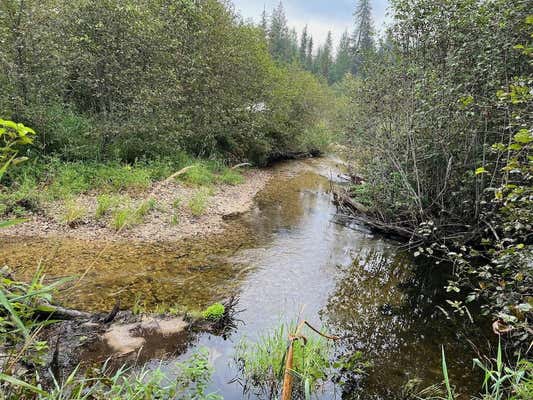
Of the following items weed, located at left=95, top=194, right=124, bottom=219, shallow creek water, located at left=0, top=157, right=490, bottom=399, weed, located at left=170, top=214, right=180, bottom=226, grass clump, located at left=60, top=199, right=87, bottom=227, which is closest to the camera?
shallow creek water, located at left=0, top=157, right=490, bottom=399

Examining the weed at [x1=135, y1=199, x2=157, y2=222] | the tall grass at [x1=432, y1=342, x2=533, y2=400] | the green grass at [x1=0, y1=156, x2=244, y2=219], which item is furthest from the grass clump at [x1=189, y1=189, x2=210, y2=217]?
the tall grass at [x1=432, y1=342, x2=533, y2=400]

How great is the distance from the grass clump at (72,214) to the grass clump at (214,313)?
4.87m

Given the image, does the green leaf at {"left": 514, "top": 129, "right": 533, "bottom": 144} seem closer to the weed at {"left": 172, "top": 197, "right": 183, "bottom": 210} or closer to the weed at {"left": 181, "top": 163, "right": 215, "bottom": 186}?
the weed at {"left": 172, "top": 197, "right": 183, "bottom": 210}

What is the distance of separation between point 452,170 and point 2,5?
12.2 meters

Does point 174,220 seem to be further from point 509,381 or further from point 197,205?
point 509,381

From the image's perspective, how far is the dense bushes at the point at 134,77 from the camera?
374 inches

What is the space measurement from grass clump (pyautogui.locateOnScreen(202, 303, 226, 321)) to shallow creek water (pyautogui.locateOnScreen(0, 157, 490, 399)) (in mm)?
339

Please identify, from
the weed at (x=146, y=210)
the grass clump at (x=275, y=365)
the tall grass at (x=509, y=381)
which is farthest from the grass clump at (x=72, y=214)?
the tall grass at (x=509, y=381)

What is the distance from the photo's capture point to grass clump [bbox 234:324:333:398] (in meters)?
4.15

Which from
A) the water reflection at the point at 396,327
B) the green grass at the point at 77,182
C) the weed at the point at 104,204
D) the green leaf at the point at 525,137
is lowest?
the water reflection at the point at 396,327

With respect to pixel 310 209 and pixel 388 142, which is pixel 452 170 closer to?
pixel 388 142

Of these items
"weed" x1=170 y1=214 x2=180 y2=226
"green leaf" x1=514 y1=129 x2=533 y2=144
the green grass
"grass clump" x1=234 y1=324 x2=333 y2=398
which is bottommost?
"grass clump" x1=234 y1=324 x2=333 y2=398

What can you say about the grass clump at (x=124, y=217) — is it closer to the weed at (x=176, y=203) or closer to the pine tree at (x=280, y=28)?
the weed at (x=176, y=203)

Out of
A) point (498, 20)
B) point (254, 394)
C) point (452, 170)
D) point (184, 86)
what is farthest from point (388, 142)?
point (184, 86)
